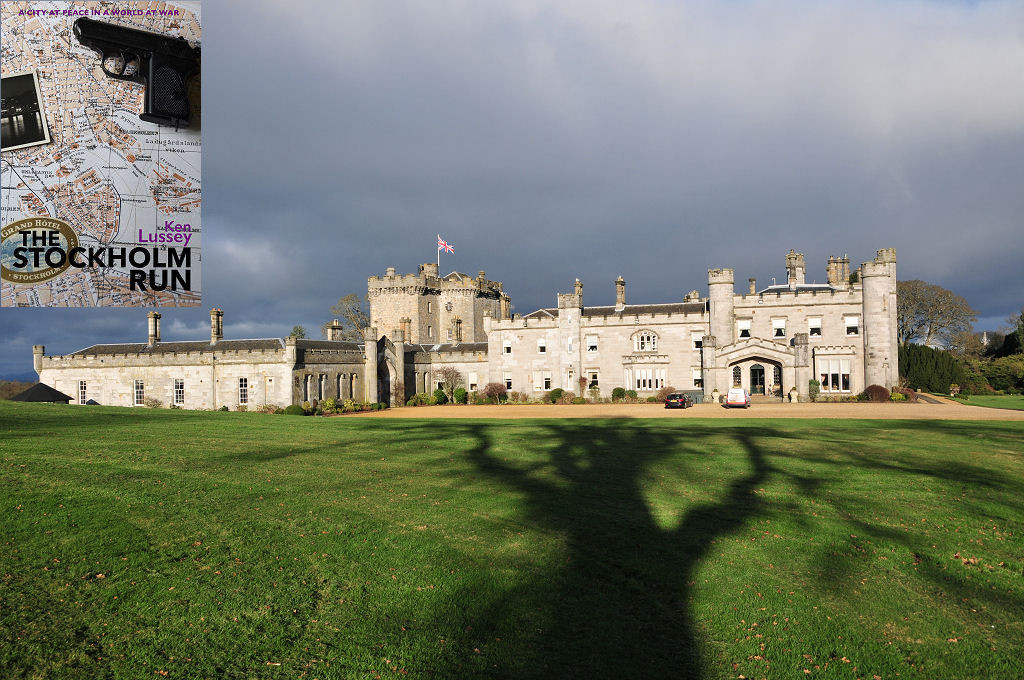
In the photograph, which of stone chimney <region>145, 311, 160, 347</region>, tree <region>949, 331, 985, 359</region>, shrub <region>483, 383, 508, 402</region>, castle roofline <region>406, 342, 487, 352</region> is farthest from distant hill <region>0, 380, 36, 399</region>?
tree <region>949, 331, 985, 359</region>

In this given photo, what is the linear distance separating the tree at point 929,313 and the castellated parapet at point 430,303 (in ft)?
151

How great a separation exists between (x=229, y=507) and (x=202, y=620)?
13.3ft

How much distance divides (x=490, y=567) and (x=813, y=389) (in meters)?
48.3

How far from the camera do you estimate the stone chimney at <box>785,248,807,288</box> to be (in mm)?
56656

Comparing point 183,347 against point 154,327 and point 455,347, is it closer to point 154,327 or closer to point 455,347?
point 154,327

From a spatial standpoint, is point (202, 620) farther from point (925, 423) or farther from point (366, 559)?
point (925, 423)

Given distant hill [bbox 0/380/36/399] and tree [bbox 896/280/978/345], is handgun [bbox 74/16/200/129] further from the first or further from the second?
tree [bbox 896/280/978/345]

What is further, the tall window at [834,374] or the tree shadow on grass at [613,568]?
the tall window at [834,374]

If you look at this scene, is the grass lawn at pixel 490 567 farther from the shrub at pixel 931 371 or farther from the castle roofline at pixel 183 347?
the shrub at pixel 931 371

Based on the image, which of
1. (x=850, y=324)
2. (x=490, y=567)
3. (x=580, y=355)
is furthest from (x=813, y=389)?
(x=490, y=567)

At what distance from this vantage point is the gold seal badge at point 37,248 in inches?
741

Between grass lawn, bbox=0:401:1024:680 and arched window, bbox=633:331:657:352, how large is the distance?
3961 centimetres

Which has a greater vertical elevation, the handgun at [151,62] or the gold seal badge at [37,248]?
the handgun at [151,62]

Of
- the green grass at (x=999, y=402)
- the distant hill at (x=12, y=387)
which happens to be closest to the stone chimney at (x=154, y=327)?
the distant hill at (x=12, y=387)
